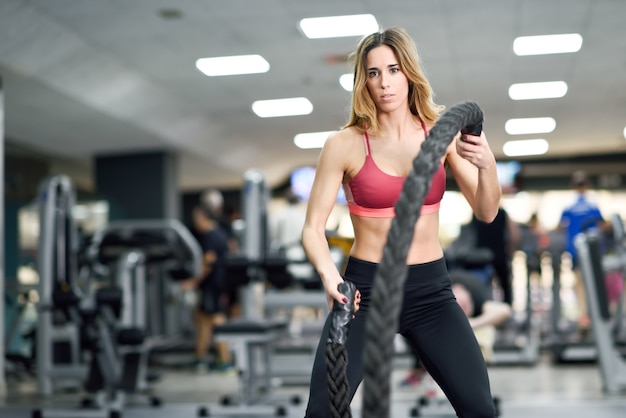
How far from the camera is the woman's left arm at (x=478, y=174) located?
1604 millimetres

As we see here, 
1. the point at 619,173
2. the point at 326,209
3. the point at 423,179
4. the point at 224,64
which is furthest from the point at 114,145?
the point at 423,179

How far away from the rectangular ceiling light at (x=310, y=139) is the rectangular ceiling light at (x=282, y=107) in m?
1.52

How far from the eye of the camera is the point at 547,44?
8.12 m

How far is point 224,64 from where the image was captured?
28.8 feet

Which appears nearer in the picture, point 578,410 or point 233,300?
point 578,410

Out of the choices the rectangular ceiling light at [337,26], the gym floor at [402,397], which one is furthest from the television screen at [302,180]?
the gym floor at [402,397]

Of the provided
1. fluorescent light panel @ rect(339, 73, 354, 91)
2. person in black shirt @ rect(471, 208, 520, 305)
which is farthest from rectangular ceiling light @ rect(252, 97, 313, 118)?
person in black shirt @ rect(471, 208, 520, 305)

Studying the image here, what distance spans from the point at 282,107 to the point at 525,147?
5.08m

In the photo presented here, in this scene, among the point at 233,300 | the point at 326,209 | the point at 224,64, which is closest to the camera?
the point at 326,209

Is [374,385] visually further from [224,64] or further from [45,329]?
[224,64]

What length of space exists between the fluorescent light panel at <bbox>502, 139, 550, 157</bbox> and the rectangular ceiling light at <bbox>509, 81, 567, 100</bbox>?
325cm

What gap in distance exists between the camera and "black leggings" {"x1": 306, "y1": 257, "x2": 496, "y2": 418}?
1.77 m

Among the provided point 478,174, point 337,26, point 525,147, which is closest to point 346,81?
point 337,26

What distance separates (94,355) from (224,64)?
169 inches
